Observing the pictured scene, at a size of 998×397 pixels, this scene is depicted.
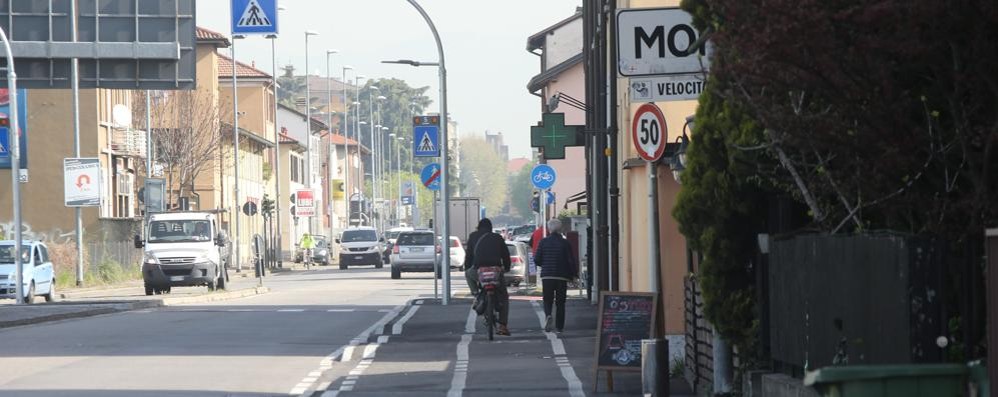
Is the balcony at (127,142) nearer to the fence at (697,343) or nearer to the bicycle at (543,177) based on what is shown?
the bicycle at (543,177)

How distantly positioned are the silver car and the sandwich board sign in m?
16.6

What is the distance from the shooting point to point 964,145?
8.59 m

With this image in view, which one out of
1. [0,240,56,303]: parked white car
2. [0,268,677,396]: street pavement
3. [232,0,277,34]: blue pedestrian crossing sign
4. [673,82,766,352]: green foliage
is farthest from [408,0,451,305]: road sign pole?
[673,82,766,352]: green foliage

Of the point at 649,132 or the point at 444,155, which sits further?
the point at 444,155

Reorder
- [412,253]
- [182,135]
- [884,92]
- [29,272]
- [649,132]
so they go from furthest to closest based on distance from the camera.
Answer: [182,135]
[412,253]
[29,272]
[649,132]
[884,92]

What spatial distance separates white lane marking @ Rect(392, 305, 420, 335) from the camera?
24.0 metres

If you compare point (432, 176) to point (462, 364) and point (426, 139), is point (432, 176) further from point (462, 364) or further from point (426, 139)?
point (462, 364)

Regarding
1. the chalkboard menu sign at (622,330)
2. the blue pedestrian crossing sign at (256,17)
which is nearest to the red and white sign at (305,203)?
the blue pedestrian crossing sign at (256,17)

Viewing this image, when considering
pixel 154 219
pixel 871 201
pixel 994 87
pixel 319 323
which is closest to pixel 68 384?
pixel 871 201

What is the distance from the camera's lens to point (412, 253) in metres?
55.8

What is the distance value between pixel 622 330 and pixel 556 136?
16.8m

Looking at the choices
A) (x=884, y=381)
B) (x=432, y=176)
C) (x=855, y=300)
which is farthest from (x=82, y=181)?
(x=884, y=381)

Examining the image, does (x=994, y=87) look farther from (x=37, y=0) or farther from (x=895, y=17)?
(x=37, y=0)

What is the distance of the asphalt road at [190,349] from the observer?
15430mm
